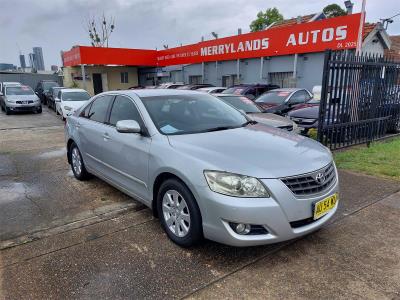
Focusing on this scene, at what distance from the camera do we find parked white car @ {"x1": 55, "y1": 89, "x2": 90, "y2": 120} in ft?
43.7

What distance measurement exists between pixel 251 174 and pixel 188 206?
68cm

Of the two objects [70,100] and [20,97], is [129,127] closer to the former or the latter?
[70,100]

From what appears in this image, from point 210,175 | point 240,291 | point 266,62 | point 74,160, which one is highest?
point 266,62

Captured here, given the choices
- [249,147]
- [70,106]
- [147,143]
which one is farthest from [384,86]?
[70,106]

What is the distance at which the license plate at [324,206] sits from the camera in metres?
2.90

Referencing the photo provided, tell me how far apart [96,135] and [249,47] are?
48.3ft

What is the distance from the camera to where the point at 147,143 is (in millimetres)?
3465

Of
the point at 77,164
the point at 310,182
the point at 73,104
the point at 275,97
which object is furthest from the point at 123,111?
the point at 73,104

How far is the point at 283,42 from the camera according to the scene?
15.7 metres

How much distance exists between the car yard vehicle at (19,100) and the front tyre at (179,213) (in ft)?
52.5

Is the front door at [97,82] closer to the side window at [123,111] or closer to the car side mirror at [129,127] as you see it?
the side window at [123,111]

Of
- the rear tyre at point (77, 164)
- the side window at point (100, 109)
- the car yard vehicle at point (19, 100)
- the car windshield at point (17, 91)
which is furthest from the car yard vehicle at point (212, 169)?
the car windshield at point (17, 91)

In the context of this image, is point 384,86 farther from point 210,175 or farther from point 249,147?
point 210,175

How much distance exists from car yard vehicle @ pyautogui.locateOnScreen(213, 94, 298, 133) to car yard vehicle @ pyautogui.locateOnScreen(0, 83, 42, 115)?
41.7ft
